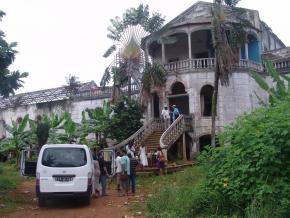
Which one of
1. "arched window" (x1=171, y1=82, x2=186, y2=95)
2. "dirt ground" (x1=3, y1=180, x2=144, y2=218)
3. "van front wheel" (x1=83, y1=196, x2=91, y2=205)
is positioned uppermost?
"arched window" (x1=171, y1=82, x2=186, y2=95)

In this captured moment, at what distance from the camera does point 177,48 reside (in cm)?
2997

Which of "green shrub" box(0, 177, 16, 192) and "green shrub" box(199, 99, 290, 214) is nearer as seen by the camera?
"green shrub" box(199, 99, 290, 214)

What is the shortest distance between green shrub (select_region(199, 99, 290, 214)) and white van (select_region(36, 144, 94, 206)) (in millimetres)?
4006

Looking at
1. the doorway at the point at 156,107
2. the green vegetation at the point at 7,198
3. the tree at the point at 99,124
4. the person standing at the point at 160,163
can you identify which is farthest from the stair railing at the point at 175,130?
the green vegetation at the point at 7,198

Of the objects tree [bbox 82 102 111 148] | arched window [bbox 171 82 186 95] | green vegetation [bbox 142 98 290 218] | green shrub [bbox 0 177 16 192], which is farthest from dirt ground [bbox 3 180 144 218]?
arched window [bbox 171 82 186 95]

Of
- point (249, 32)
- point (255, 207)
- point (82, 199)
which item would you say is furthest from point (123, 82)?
point (255, 207)

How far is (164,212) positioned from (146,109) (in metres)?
17.6

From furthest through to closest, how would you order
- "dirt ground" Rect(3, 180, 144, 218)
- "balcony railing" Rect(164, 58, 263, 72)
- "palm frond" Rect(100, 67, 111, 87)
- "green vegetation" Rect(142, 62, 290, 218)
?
"palm frond" Rect(100, 67, 111, 87) → "balcony railing" Rect(164, 58, 263, 72) → "dirt ground" Rect(3, 180, 144, 218) → "green vegetation" Rect(142, 62, 290, 218)

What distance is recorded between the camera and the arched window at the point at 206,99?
26828 millimetres

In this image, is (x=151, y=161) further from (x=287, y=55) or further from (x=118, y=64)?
(x=287, y=55)

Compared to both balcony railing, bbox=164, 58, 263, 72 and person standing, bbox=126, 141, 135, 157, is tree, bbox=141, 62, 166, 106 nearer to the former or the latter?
balcony railing, bbox=164, 58, 263, 72

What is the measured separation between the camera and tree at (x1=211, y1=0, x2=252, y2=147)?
21516 mm

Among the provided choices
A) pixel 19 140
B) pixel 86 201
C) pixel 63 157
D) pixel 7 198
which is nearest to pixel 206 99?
pixel 19 140

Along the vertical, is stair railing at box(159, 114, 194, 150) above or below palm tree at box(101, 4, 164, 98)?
below
